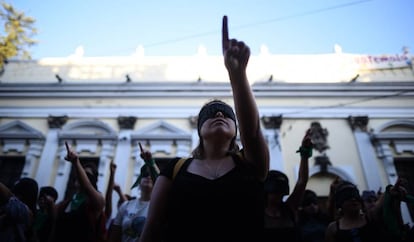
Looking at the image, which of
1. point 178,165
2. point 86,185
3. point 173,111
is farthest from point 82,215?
point 173,111

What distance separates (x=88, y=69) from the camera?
11.7m

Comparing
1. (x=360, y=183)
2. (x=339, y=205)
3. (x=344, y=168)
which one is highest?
(x=344, y=168)

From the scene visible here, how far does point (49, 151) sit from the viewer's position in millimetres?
9523

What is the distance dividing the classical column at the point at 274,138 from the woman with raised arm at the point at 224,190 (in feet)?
26.8

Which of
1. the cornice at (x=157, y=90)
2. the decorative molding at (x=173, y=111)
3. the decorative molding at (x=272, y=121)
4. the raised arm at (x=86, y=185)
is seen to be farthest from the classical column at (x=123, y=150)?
the raised arm at (x=86, y=185)

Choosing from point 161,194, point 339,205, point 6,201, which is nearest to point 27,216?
point 6,201

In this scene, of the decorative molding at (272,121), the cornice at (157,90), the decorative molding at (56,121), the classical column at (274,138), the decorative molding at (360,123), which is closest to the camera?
the classical column at (274,138)

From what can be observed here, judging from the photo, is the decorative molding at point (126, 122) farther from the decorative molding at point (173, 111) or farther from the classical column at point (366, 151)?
the classical column at point (366, 151)

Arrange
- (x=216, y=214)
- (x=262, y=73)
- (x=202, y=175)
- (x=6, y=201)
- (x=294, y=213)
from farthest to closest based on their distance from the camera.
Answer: (x=262, y=73)
(x=294, y=213)
(x=6, y=201)
(x=202, y=175)
(x=216, y=214)

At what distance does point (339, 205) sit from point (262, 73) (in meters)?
9.35

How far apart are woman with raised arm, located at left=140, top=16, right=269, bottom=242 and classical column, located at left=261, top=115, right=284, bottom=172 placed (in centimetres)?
817

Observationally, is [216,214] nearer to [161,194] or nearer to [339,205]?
[161,194]

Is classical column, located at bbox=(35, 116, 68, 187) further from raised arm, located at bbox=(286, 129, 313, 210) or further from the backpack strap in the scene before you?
the backpack strap

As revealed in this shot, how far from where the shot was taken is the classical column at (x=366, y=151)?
8.66 metres
